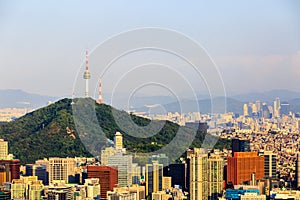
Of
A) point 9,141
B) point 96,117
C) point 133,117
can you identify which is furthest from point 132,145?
point 9,141

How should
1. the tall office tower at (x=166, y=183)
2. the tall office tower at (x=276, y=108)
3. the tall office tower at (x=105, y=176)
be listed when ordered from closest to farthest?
the tall office tower at (x=105, y=176)
the tall office tower at (x=166, y=183)
the tall office tower at (x=276, y=108)

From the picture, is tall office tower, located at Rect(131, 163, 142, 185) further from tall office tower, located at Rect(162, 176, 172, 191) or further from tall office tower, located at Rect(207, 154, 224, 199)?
tall office tower, located at Rect(207, 154, 224, 199)

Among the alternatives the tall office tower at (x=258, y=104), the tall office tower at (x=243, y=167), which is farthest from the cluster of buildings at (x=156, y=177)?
the tall office tower at (x=258, y=104)

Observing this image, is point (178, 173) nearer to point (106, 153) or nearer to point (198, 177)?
point (198, 177)

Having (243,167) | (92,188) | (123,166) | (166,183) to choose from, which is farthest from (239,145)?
(92,188)

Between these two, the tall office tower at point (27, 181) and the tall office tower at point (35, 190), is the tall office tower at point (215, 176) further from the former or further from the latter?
the tall office tower at point (27, 181)

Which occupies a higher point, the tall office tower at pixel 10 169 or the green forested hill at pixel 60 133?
the green forested hill at pixel 60 133

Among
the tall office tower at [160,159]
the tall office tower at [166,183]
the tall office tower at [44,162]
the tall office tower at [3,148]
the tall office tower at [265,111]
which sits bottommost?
the tall office tower at [166,183]
